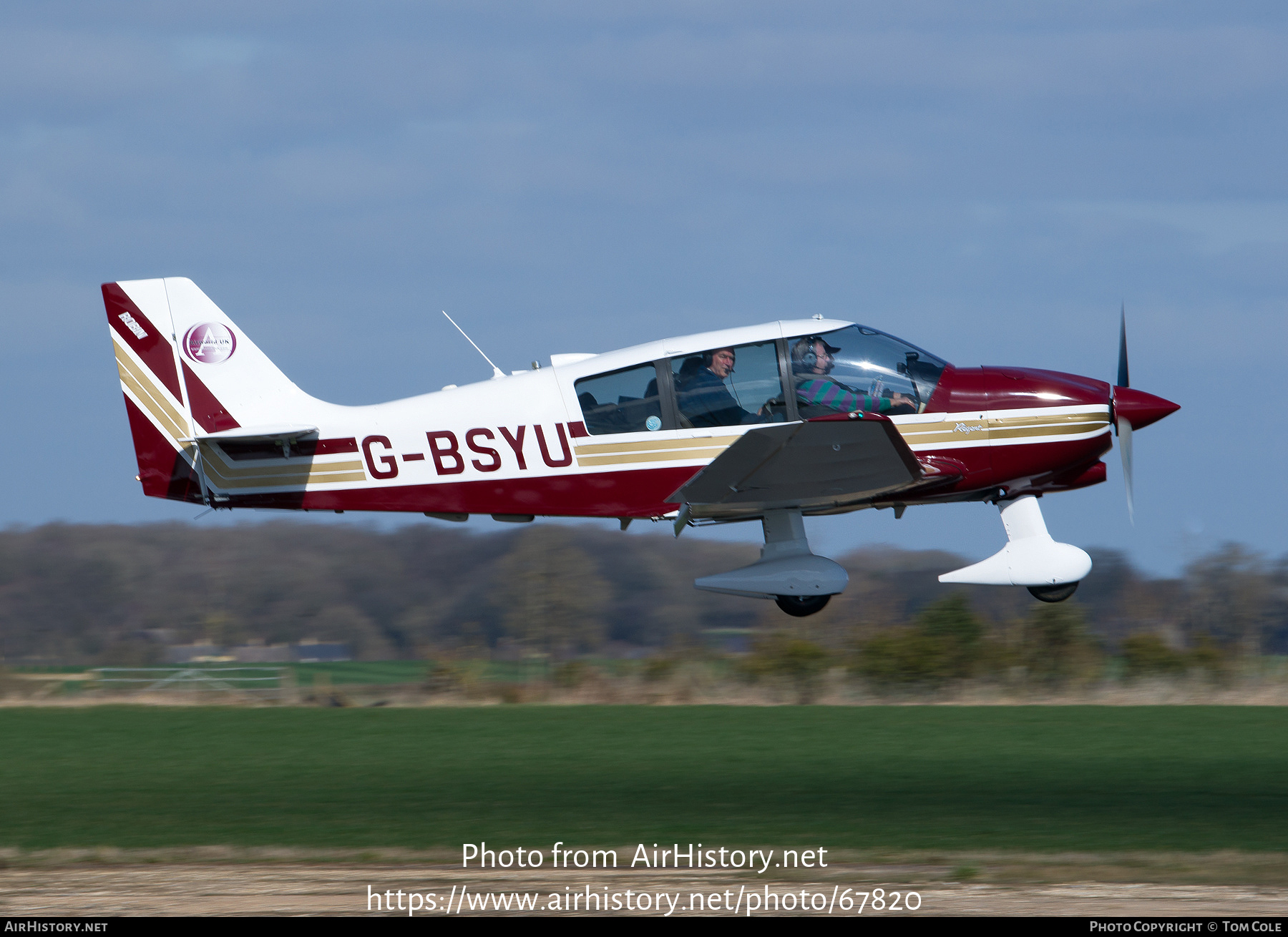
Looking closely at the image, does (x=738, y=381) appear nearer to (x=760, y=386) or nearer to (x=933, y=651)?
(x=760, y=386)

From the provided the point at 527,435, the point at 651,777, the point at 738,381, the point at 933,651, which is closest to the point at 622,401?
the point at 527,435

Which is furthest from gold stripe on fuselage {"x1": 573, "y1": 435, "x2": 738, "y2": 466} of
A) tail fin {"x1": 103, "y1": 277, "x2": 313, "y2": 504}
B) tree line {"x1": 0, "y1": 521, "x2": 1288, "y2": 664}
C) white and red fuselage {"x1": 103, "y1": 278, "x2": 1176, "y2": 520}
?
tree line {"x1": 0, "y1": 521, "x2": 1288, "y2": 664}

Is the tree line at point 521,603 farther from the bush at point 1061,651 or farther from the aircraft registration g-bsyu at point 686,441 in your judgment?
the aircraft registration g-bsyu at point 686,441

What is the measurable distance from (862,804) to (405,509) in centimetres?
831

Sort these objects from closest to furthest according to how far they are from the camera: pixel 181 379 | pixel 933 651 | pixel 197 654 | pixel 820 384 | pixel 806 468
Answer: pixel 806 468, pixel 820 384, pixel 181 379, pixel 933 651, pixel 197 654

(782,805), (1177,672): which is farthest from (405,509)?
(1177,672)

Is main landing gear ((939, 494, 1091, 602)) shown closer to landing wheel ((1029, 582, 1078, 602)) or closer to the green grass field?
landing wheel ((1029, 582, 1078, 602))

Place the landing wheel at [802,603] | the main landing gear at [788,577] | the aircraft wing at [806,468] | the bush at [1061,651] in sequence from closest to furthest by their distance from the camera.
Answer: the aircraft wing at [806,468] < the main landing gear at [788,577] < the landing wheel at [802,603] < the bush at [1061,651]

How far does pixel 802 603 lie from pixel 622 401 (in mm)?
2309

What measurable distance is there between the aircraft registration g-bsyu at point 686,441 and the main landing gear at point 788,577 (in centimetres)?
2

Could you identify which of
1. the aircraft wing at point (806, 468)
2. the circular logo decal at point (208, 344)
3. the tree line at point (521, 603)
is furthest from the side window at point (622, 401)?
the tree line at point (521, 603)

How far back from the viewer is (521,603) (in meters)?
33.9

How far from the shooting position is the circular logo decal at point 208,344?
1226cm

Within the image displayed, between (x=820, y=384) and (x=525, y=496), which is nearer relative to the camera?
(x=820, y=384)
